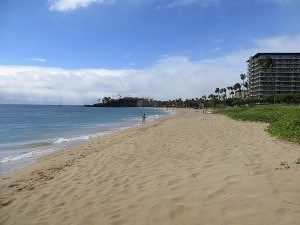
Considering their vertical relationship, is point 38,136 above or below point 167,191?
below

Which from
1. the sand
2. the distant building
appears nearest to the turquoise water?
the sand

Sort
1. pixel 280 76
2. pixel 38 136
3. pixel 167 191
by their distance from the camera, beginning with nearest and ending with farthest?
pixel 167 191
pixel 38 136
pixel 280 76

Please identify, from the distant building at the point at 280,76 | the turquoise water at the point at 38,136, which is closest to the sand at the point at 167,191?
the turquoise water at the point at 38,136

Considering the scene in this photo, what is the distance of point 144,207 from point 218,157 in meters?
4.87

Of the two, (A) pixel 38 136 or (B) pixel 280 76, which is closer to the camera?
(A) pixel 38 136

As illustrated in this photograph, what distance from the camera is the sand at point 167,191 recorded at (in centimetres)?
594

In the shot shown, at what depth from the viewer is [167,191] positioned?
7379mm

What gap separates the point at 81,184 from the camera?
29.3ft

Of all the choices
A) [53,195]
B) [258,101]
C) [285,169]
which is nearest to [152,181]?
[53,195]

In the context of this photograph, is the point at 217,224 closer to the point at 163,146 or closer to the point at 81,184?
the point at 81,184

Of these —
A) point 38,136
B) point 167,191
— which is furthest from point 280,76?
point 167,191

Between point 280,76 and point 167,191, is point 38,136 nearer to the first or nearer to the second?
point 167,191

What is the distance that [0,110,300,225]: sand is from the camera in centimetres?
594

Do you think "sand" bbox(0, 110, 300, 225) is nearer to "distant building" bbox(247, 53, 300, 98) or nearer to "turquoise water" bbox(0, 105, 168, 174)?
"turquoise water" bbox(0, 105, 168, 174)
